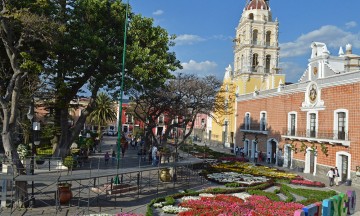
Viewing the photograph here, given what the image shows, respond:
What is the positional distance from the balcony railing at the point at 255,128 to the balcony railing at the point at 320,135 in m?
5.52

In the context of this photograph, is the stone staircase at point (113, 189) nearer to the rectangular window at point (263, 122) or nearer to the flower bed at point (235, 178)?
the flower bed at point (235, 178)

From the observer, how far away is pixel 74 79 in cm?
2305

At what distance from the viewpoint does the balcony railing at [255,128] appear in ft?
135

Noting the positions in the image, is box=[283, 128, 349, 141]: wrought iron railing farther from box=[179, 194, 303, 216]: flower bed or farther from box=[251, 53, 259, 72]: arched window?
box=[251, 53, 259, 72]: arched window

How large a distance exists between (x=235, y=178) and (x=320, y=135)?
9180mm

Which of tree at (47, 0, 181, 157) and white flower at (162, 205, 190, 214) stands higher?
tree at (47, 0, 181, 157)

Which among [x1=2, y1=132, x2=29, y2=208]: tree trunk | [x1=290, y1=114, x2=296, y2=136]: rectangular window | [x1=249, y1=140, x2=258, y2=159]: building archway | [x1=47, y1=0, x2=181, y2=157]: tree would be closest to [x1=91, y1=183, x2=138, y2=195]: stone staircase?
[x1=2, y1=132, x2=29, y2=208]: tree trunk

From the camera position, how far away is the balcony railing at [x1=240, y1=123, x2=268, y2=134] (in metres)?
41.1

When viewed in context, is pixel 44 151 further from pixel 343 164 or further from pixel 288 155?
pixel 343 164

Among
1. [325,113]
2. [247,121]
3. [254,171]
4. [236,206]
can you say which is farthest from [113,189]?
[247,121]

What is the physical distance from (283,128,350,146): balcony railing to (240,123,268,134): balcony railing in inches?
217

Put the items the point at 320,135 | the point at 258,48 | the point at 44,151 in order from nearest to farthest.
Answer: the point at 44,151
the point at 320,135
the point at 258,48

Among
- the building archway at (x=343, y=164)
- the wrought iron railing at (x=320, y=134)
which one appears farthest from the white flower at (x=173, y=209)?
the wrought iron railing at (x=320, y=134)

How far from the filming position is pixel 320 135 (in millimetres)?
29484
